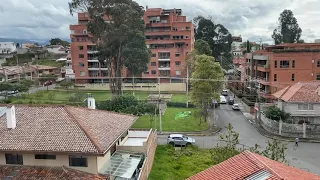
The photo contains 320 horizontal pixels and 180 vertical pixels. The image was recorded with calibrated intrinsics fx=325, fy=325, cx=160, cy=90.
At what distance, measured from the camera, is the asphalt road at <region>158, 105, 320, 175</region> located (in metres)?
29.2

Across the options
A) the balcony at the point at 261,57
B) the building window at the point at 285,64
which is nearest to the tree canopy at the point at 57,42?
the balcony at the point at 261,57

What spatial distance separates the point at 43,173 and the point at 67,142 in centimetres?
217

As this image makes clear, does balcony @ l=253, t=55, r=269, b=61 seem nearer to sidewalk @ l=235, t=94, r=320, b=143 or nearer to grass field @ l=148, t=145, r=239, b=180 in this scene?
sidewalk @ l=235, t=94, r=320, b=143

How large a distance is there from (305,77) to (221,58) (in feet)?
122

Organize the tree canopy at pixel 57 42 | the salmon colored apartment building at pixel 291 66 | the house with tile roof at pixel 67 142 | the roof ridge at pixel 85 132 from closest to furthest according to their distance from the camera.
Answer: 1. the roof ridge at pixel 85 132
2. the house with tile roof at pixel 67 142
3. the salmon colored apartment building at pixel 291 66
4. the tree canopy at pixel 57 42

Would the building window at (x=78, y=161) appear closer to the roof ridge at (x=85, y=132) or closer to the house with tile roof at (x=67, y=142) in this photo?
the house with tile roof at (x=67, y=142)

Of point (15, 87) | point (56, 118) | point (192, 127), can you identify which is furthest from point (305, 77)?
point (15, 87)

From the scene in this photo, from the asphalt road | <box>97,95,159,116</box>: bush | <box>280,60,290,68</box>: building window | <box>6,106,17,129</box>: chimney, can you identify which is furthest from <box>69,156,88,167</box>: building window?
<box>280,60,290,68</box>: building window

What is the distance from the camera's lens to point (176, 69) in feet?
247

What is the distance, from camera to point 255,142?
35625 millimetres

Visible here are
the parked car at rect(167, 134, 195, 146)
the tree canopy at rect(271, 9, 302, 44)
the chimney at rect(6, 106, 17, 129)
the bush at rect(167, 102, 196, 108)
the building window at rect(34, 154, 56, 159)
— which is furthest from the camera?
the tree canopy at rect(271, 9, 302, 44)

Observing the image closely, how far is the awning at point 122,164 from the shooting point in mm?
19781

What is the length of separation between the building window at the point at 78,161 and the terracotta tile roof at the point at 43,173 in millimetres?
407

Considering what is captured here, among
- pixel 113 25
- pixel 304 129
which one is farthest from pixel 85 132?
A: pixel 113 25
